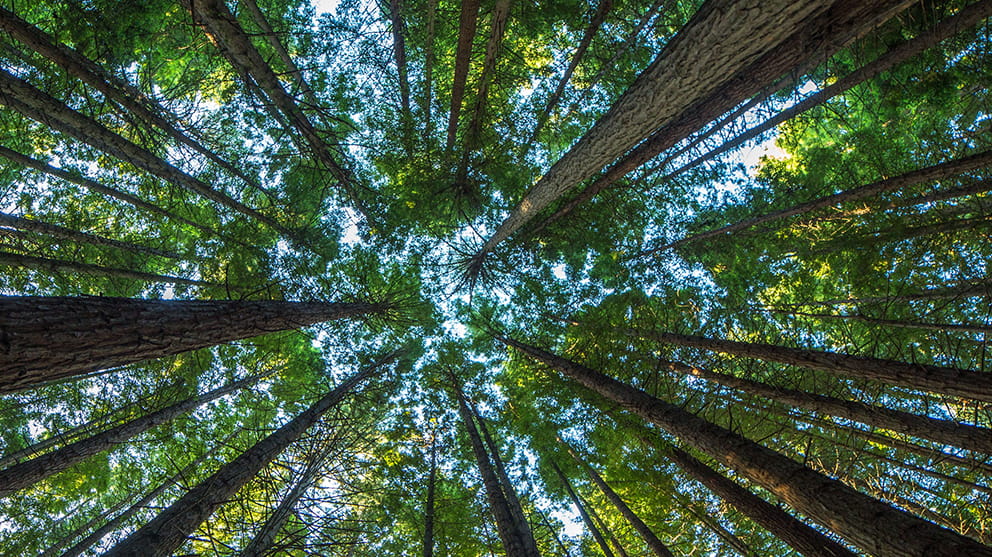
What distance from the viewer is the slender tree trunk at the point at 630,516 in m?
6.98

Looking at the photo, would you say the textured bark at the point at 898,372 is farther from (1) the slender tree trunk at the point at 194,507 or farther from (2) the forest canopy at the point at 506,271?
(1) the slender tree trunk at the point at 194,507

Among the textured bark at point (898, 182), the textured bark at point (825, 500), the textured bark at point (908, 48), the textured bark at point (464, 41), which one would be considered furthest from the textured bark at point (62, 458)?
the textured bark at point (898, 182)

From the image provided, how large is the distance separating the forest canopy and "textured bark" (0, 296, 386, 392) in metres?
0.03

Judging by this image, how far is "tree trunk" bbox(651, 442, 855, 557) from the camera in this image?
3638mm

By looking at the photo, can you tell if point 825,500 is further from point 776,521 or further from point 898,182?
point 898,182

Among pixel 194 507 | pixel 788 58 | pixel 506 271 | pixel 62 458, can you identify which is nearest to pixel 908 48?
pixel 788 58

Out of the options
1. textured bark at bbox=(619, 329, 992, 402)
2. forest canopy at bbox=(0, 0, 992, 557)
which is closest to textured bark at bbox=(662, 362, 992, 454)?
forest canopy at bbox=(0, 0, 992, 557)

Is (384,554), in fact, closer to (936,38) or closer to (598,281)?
(598,281)

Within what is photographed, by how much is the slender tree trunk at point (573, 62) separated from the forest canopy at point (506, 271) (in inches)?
4.6

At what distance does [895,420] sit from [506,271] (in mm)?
7566

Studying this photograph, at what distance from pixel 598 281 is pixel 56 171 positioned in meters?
12.0

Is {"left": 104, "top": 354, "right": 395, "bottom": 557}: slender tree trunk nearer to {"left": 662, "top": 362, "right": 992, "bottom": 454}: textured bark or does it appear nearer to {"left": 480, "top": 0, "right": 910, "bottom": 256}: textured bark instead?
{"left": 480, "top": 0, "right": 910, "bottom": 256}: textured bark

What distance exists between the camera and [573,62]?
713 cm

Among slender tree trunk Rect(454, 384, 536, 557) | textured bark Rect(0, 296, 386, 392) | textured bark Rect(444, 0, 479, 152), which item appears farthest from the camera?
slender tree trunk Rect(454, 384, 536, 557)
